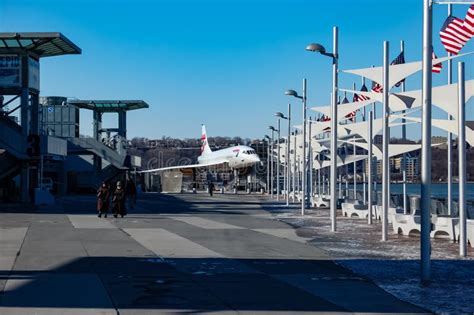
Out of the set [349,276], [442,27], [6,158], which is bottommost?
Result: [349,276]

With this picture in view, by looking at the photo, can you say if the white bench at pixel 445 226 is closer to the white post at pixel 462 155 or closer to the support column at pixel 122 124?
the white post at pixel 462 155

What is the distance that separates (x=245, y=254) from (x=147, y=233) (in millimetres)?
6409

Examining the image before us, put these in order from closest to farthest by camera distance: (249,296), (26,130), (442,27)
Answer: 1. (249,296)
2. (442,27)
3. (26,130)

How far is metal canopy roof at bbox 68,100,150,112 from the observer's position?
8319 cm

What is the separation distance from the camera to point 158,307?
33.8 ft

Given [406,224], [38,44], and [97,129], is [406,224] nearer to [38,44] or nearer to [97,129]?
[38,44]

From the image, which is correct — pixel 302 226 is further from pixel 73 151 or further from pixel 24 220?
pixel 73 151

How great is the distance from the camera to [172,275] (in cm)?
1353

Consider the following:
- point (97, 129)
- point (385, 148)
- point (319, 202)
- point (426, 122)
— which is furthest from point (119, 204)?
point (97, 129)

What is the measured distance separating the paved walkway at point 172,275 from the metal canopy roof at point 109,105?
6104 cm

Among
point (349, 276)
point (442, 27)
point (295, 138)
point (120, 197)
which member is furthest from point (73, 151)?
point (349, 276)

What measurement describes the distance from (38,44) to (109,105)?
45.1 metres

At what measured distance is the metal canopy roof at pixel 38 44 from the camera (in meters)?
40.2

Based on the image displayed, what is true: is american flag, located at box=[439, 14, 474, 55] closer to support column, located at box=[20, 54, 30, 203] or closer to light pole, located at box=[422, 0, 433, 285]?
light pole, located at box=[422, 0, 433, 285]
